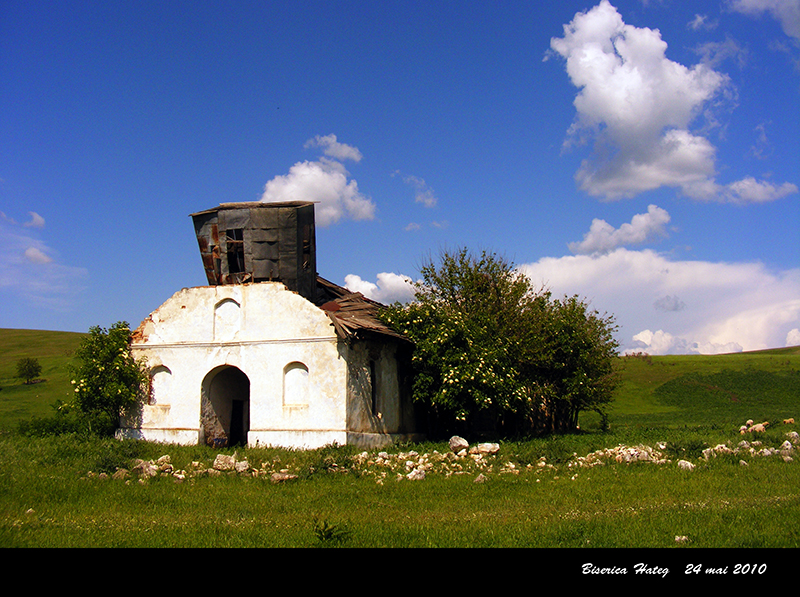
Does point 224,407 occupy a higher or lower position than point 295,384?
lower

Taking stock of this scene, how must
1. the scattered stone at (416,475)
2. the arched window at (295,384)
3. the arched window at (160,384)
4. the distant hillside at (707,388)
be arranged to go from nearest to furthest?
the scattered stone at (416,475)
the arched window at (295,384)
the arched window at (160,384)
the distant hillside at (707,388)

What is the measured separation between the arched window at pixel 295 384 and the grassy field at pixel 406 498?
82.2 inches

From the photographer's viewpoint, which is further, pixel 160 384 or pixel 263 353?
pixel 160 384

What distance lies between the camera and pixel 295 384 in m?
20.0

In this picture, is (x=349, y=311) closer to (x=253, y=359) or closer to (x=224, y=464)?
(x=253, y=359)

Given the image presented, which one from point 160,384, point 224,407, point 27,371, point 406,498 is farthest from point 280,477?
point 27,371

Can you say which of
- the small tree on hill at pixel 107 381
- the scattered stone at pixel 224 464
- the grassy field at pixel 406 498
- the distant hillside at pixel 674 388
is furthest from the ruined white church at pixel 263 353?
the distant hillside at pixel 674 388

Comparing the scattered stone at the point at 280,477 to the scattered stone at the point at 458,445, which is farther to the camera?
the scattered stone at the point at 458,445

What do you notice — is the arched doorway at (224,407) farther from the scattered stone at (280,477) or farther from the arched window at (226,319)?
the scattered stone at (280,477)

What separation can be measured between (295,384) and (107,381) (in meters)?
6.74

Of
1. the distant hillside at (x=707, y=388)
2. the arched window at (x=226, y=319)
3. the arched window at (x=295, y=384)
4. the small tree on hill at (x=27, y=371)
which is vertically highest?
the arched window at (x=226, y=319)

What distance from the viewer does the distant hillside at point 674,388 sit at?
3841cm

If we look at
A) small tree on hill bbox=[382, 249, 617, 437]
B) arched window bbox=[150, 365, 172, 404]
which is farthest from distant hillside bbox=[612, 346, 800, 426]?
arched window bbox=[150, 365, 172, 404]
